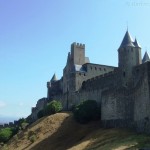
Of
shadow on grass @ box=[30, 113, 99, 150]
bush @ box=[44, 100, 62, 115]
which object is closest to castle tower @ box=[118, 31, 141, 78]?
shadow on grass @ box=[30, 113, 99, 150]

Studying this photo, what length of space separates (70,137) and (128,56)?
48.1ft

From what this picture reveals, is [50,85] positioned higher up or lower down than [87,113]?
higher up

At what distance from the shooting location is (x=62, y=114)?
67.1 meters

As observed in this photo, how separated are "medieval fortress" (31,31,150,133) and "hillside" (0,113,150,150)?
88.0 inches

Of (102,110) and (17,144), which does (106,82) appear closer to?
(102,110)

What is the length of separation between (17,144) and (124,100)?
19.3 metres

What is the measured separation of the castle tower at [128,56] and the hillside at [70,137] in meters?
9.06

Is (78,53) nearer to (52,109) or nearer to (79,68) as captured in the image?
(79,68)

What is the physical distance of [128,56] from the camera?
2425 inches

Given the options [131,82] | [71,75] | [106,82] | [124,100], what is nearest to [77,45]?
[71,75]

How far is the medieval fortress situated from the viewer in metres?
46.6

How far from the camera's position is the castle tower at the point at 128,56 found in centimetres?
6131

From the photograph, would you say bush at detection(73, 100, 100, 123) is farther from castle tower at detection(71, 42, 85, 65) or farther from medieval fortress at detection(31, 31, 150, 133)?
castle tower at detection(71, 42, 85, 65)

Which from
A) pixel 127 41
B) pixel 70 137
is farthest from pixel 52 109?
pixel 127 41
